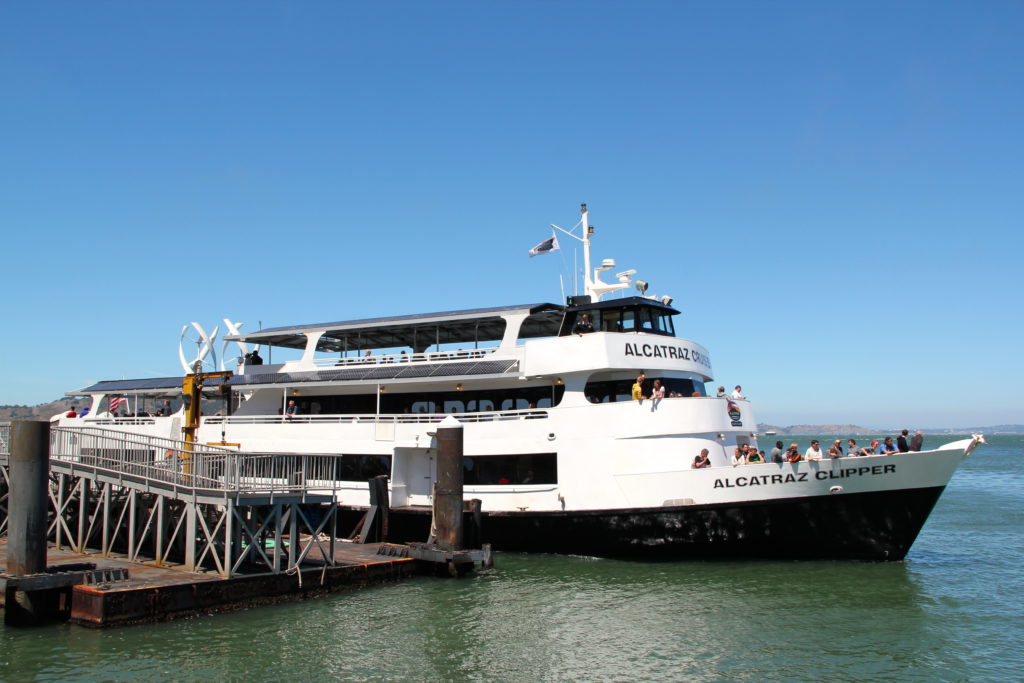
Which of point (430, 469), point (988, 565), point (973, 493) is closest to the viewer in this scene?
point (988, 565)

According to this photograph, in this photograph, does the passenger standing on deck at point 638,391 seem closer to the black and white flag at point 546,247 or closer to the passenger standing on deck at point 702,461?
the passenger standing on deck at point 702,461

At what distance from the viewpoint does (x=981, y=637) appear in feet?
42.7

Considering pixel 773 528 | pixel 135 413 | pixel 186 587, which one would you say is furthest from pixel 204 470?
pixel 135 413

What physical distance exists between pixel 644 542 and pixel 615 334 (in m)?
4.95

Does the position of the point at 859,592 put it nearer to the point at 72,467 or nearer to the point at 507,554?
the point at 507,554

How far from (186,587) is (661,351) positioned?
11.9 meters

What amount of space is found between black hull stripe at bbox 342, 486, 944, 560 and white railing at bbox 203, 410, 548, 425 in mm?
3173

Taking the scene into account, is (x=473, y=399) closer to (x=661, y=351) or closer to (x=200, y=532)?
(x=661, y=351)

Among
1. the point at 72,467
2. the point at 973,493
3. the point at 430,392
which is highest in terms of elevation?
the point at 430,392

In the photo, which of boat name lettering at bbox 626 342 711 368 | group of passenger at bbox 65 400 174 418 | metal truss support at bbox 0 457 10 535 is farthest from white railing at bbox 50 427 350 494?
group of passenger at bbox 65 400 174 418

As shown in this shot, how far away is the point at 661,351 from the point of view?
1994 centimetres

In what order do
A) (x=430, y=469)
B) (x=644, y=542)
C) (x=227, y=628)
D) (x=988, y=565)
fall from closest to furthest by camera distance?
(x=227, y=628) < (x=644, y=542) < (x=988, y=565) < (x=430, y=469)

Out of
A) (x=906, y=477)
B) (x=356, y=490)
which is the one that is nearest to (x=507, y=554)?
(x=356, y=490)

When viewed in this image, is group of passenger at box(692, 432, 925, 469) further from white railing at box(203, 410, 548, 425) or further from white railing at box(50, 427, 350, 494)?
white railing at box(50, 427, 350, 494)
